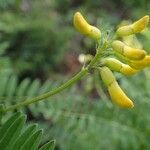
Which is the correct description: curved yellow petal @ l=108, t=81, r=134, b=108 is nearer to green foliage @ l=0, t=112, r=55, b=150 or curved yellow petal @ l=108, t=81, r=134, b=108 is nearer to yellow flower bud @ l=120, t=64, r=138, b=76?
yellow flower bud @ l=120, t=64, r=138, b=76

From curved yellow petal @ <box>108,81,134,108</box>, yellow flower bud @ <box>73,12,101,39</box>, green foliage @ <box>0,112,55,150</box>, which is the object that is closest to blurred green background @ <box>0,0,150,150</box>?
yellow flower bud @ <box>73,12,101,39</box>

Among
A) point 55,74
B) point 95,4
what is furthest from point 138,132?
point 95,4

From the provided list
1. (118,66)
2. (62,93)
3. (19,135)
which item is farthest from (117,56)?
(62,93)

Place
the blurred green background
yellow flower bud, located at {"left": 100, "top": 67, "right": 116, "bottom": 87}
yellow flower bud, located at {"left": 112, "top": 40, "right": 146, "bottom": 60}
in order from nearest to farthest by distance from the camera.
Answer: yellow flower bud, located at {"left": 112, "top": 40, "right": 146, "bottom": 60}
yellow flower bud, located at {"left": 100, "top": 67, "right": 116, "bottom": 87}
the blurred green background

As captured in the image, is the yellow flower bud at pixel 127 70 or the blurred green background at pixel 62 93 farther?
the blurred green background at pixel 62 93

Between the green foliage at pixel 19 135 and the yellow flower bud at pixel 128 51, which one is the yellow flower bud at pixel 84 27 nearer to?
the yellow flower bud at pixel 128 51

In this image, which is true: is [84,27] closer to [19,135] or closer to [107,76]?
[107,76]

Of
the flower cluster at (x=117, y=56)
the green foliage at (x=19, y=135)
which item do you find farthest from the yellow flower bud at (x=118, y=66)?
the green foliage at (x=19, y=135)

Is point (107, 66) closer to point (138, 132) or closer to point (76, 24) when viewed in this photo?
point (76, 24)
